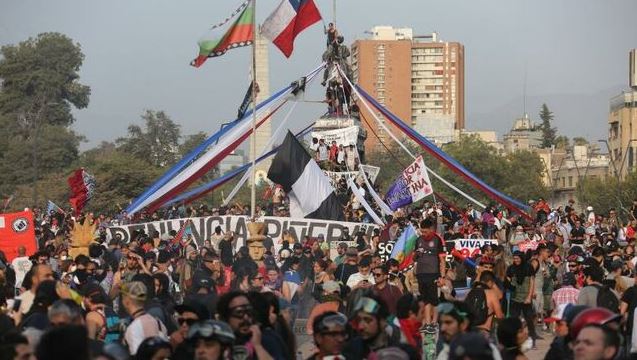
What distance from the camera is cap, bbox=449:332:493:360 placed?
8.07 meters

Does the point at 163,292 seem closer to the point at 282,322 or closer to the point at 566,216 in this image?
the point at 282,322

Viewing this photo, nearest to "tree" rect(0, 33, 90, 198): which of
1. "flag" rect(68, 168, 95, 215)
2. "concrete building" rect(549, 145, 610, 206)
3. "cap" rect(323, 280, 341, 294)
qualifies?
"concrete building" rect(549, 145, 610, 206)

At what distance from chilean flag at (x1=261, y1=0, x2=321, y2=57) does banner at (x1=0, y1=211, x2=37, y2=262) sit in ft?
21.3

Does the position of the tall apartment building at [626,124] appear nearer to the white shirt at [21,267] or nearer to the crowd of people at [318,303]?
the crowd of people at [318,303]

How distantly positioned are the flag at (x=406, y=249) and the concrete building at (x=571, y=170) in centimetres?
8655

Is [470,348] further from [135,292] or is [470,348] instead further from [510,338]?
[135,292]

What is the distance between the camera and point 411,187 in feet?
105

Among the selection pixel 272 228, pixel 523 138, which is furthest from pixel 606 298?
pixel 523 138

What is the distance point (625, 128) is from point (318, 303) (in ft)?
288

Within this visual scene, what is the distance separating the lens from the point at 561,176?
12781cm

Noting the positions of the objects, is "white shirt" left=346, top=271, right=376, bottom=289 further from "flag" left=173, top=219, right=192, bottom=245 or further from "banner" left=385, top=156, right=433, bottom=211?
"banner" left=385, top=156, right=433, bottom=211

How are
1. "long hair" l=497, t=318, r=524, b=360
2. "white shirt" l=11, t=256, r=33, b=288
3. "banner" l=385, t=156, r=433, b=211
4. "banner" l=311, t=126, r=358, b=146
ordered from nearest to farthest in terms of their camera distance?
"long hair" l=497, t=318, r=524, b=360 → "white shirt" l=11, t=256, r=33, b=288 → "banner" l=385, t=156, r=433, b=211 → "banner" l=311, t=126, r=358, b=146

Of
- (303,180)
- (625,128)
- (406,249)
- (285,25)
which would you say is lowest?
(406,249)

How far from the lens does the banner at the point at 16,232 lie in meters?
24.2
